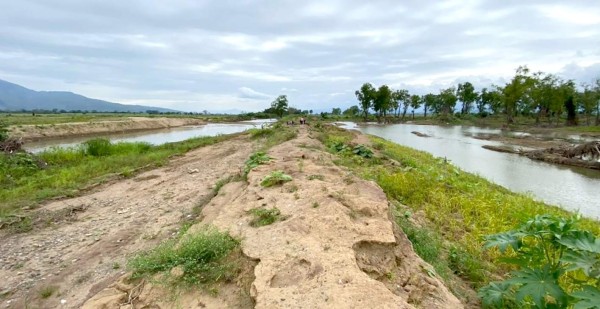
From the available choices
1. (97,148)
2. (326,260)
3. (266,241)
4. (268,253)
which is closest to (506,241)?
(326,260)

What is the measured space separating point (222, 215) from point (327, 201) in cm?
175

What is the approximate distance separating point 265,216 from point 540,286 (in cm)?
336

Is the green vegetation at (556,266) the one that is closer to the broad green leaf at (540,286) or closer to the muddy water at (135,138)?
the broad green leaf at (540,286)

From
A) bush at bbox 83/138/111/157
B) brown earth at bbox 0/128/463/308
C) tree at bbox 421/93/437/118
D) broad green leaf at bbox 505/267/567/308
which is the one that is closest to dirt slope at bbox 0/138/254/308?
brown earth at bbox 0/128/463/308

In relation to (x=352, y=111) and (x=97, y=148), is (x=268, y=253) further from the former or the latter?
(x=352, y=111)

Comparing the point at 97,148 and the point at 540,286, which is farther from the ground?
the point at 540,286

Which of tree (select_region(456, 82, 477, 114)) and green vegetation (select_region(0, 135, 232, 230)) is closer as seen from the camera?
green vegetation (select_region(0, 135, 232, 230))

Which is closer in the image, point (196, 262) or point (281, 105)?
point (196, 262)

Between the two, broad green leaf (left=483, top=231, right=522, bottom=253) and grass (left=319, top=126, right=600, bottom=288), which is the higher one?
broad green leaf (left=483, top=231, right=522, bottom=253)

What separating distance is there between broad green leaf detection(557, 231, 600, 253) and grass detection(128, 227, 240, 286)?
314 cm

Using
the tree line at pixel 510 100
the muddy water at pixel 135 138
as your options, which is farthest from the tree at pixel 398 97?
the muddy water at pixel 135 138

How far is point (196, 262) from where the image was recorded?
13.1 ft

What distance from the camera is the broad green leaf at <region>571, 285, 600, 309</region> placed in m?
2.41

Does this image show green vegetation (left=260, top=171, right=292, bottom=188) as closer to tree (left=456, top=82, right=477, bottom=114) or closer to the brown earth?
the brown earth
